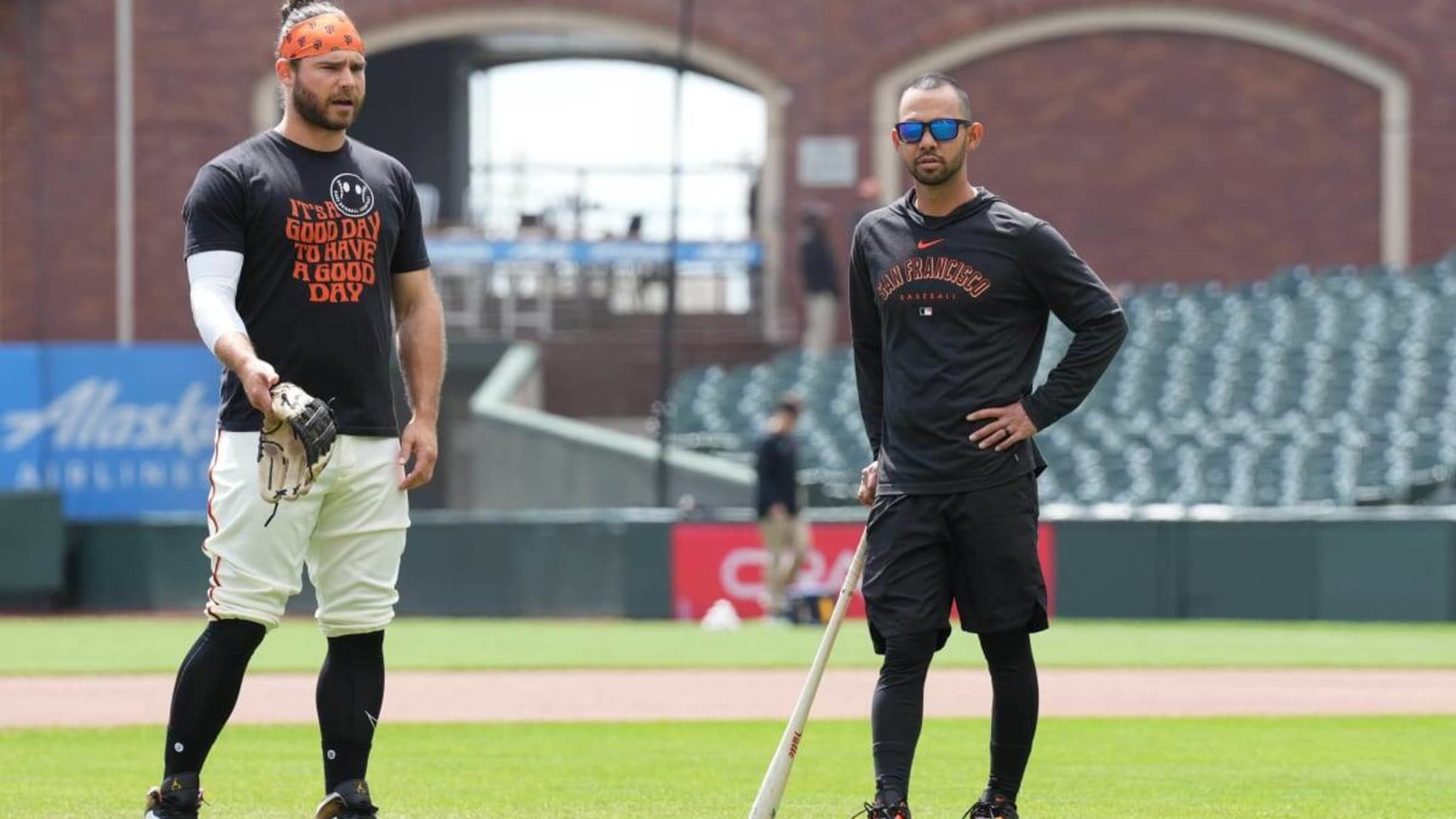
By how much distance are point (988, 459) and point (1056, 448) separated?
59.4ft

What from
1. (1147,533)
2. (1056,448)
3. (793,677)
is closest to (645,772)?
(793,677)

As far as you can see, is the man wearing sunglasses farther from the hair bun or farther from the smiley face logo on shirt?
the hair bun

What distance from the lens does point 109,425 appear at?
24312 mm

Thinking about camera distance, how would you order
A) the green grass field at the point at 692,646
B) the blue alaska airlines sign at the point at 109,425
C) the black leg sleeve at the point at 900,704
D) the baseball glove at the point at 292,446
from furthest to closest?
the blue alaska airlines sign at the point at 109,425, the green grass field at the point at 692,646, the black leg sleeve at the point at 900,704, the baseball glove at the point at 292,446

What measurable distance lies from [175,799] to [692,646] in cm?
1134

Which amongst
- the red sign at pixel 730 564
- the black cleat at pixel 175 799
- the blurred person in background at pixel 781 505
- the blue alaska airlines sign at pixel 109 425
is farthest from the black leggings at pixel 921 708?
the blue alaska airlines sign at pixel 109 425

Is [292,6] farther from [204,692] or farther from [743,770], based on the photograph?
[743,770]

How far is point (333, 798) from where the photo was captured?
5.98 m

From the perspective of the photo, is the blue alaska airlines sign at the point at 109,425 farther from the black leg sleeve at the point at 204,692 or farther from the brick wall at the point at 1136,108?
the black leg sleeve at the point at 204,692

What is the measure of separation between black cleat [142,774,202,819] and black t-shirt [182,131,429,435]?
0.87 meters

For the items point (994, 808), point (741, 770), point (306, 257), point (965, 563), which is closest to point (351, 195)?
point (306, 257)

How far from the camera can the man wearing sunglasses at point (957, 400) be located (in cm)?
599

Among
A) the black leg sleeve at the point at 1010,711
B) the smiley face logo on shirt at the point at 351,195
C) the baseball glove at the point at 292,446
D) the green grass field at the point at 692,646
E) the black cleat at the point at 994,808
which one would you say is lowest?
the green grass field at the point at 692,646

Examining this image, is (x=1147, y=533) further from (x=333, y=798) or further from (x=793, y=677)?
(x=333, y=798)
